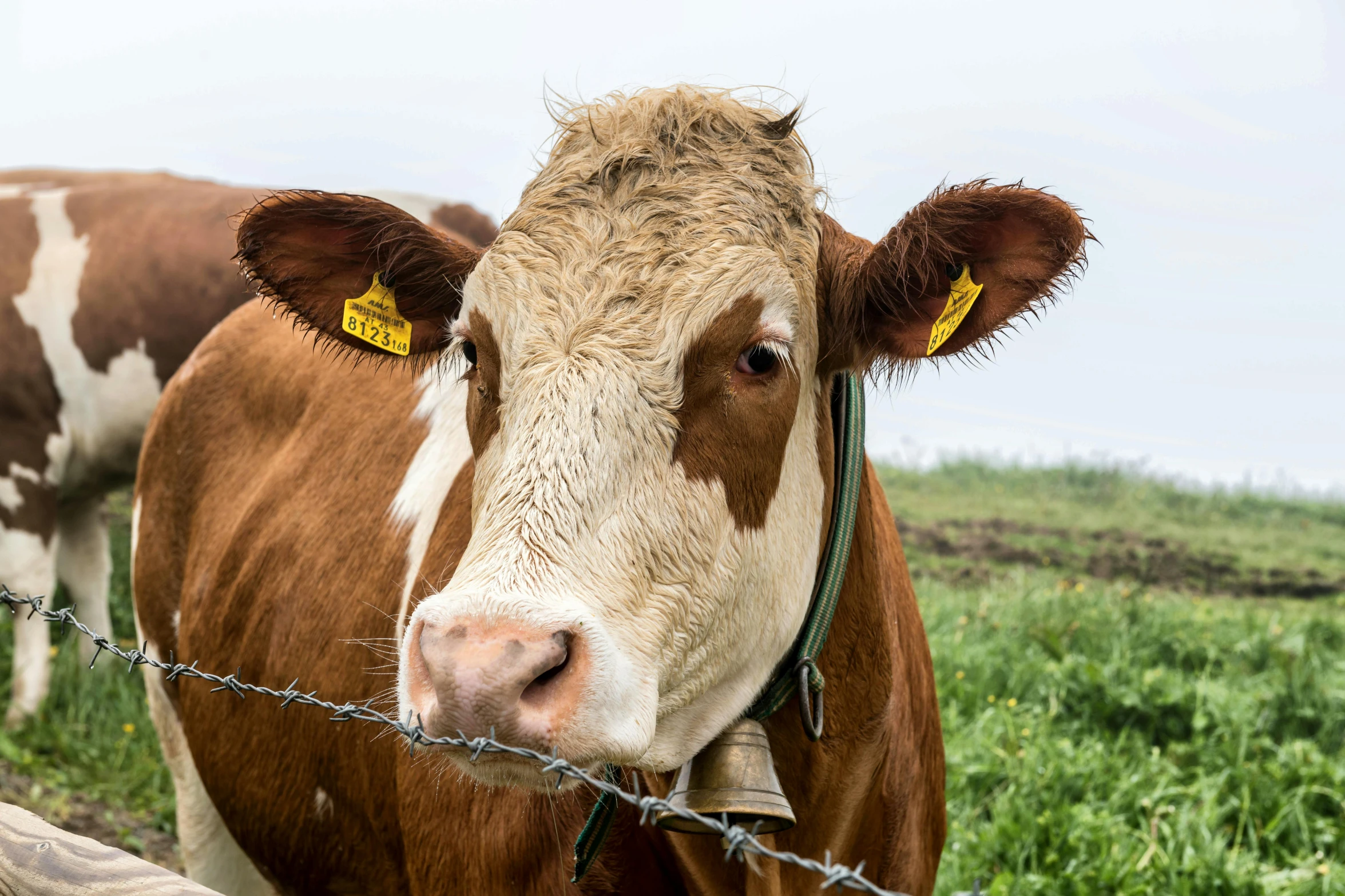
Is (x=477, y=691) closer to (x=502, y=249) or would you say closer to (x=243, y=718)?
(x=502, y=249)

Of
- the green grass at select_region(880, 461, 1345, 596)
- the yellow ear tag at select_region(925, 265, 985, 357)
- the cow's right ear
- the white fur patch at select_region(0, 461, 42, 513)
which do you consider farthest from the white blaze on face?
the yellow ear tag at select_region(925, 265, 985, 357)

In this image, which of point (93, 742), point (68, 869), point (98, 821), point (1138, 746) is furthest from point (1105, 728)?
point (93, 742)

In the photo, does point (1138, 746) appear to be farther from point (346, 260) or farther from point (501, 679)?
point (501, 679)

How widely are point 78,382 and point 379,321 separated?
4628 millimetres

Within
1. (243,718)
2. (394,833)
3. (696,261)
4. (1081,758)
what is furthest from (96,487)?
(696,261)

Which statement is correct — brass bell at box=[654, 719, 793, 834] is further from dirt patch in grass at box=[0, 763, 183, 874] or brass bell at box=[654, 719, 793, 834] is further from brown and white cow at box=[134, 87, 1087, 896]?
dirt patch in grass at box=[0, 763, 183, 874]

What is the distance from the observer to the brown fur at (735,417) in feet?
6.02

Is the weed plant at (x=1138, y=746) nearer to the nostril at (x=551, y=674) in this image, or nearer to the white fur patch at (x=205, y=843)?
the white fur patch at (x=205, y=843)

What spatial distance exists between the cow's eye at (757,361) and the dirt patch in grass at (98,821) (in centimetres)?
375

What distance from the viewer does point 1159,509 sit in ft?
30.6

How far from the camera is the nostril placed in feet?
4.99

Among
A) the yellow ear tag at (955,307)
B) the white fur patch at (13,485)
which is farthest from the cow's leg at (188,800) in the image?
the yellow ear tag at (955,307)

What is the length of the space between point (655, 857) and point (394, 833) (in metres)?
0.79

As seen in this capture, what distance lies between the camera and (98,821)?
490 centimetres
